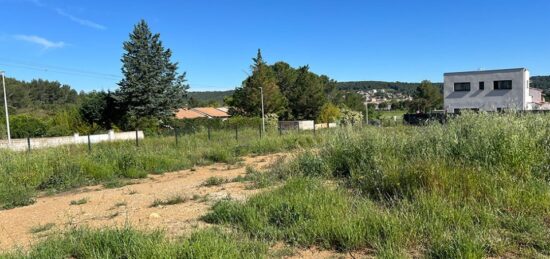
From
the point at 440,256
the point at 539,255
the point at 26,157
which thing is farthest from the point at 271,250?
the point at 26,157

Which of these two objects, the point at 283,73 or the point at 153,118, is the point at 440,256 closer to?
the point at 153,118

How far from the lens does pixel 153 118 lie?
1687 inches

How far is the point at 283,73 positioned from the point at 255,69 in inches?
480

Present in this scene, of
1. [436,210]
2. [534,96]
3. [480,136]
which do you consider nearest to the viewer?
[436,210]

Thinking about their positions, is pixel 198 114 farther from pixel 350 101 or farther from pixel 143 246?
pixel 143 246

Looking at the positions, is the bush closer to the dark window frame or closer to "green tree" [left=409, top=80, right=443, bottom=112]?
the dark window frame

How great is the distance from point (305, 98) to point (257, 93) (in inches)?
428

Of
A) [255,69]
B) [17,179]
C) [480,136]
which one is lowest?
[17,179]

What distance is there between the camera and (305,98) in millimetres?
58438

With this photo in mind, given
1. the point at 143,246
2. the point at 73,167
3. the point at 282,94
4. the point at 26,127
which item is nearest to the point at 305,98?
the point at 282,94

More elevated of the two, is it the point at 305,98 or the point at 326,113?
the point at 305,98

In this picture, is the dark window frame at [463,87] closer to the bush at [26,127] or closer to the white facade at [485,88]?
the white facade at [485,88]

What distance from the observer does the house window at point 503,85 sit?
157ft

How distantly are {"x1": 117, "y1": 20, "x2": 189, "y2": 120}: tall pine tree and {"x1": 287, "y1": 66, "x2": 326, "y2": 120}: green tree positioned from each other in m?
17.8
